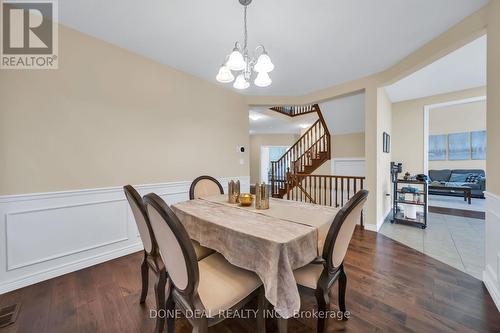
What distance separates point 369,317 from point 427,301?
0.57 m

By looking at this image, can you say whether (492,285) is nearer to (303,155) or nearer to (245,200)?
(245,200)

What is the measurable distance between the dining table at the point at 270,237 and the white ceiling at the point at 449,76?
9.59 feet

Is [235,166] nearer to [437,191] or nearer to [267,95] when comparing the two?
[267,95]

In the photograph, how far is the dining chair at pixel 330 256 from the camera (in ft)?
3.86

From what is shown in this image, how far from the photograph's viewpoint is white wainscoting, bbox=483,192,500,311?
160cm

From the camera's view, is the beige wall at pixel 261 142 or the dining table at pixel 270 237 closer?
the dining table at pixel 270 237

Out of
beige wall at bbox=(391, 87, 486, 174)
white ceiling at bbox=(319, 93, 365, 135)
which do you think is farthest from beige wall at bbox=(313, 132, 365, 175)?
beige wall at bbox=(391, 87, 486, 174)

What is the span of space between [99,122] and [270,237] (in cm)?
231

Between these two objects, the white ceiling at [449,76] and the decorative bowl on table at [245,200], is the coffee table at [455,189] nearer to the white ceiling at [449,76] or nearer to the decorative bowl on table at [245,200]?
the white ceiling at [449,76]

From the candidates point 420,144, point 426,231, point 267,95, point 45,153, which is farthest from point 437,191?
point 45,153

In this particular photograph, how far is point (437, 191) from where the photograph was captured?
573cm

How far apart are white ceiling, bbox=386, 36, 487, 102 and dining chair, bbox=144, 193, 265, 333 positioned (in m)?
3.49

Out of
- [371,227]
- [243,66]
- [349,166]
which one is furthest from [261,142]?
[243,66]

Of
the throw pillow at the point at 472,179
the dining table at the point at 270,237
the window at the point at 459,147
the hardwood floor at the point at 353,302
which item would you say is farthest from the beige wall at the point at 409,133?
the dining table at the point at 270,237
